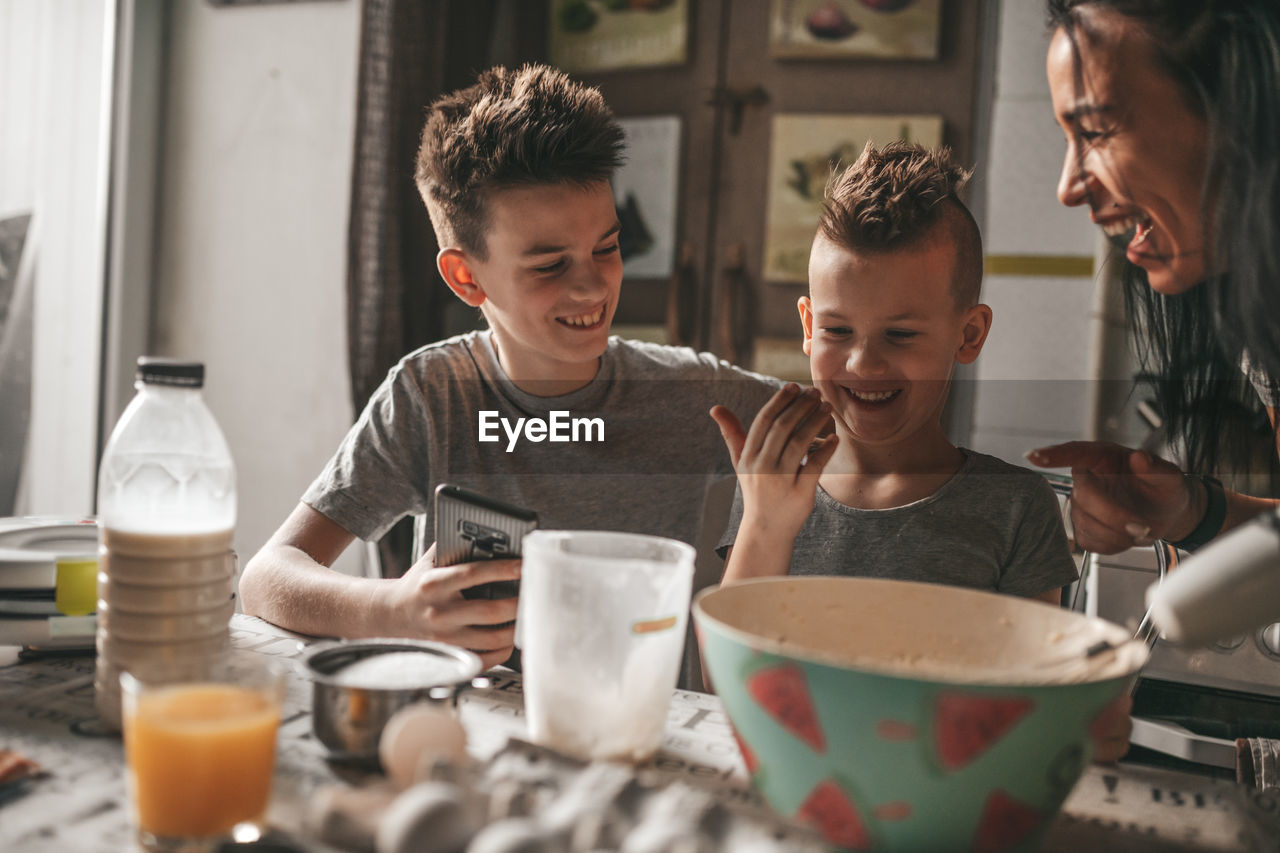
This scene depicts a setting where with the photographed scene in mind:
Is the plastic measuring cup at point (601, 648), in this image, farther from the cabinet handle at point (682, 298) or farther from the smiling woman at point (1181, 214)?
the cabinet handle at point (682, 298)

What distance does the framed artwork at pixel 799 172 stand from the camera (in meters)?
1.83

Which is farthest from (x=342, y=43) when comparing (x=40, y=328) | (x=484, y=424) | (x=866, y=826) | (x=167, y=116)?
(x=866, y=826)

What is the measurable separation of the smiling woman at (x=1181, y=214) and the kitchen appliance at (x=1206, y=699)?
35 centimetres

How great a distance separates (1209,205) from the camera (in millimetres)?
801

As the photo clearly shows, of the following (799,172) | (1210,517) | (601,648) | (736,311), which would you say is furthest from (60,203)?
(1210,517)

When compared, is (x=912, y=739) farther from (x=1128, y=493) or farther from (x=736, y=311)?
(x=736, y=311)

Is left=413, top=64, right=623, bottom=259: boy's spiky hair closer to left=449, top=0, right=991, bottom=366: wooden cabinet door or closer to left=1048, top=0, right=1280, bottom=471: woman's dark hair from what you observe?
left=1048, top=0, right=1280, bottom=471: woman's dark hair

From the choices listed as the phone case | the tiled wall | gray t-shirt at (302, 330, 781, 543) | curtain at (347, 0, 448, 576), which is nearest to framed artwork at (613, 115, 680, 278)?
curtain at (347, 0, 448, 576)

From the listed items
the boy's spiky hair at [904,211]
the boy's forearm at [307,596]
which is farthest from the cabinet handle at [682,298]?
the boy's forearm at [307,596]

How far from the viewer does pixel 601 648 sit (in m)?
0.65

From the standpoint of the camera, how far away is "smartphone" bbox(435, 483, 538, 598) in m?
0.77

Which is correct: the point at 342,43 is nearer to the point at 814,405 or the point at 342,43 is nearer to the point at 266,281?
the point at 266,281

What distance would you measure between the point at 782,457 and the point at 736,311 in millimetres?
1116

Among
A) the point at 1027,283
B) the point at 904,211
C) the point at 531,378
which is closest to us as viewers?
the point at 904,211
